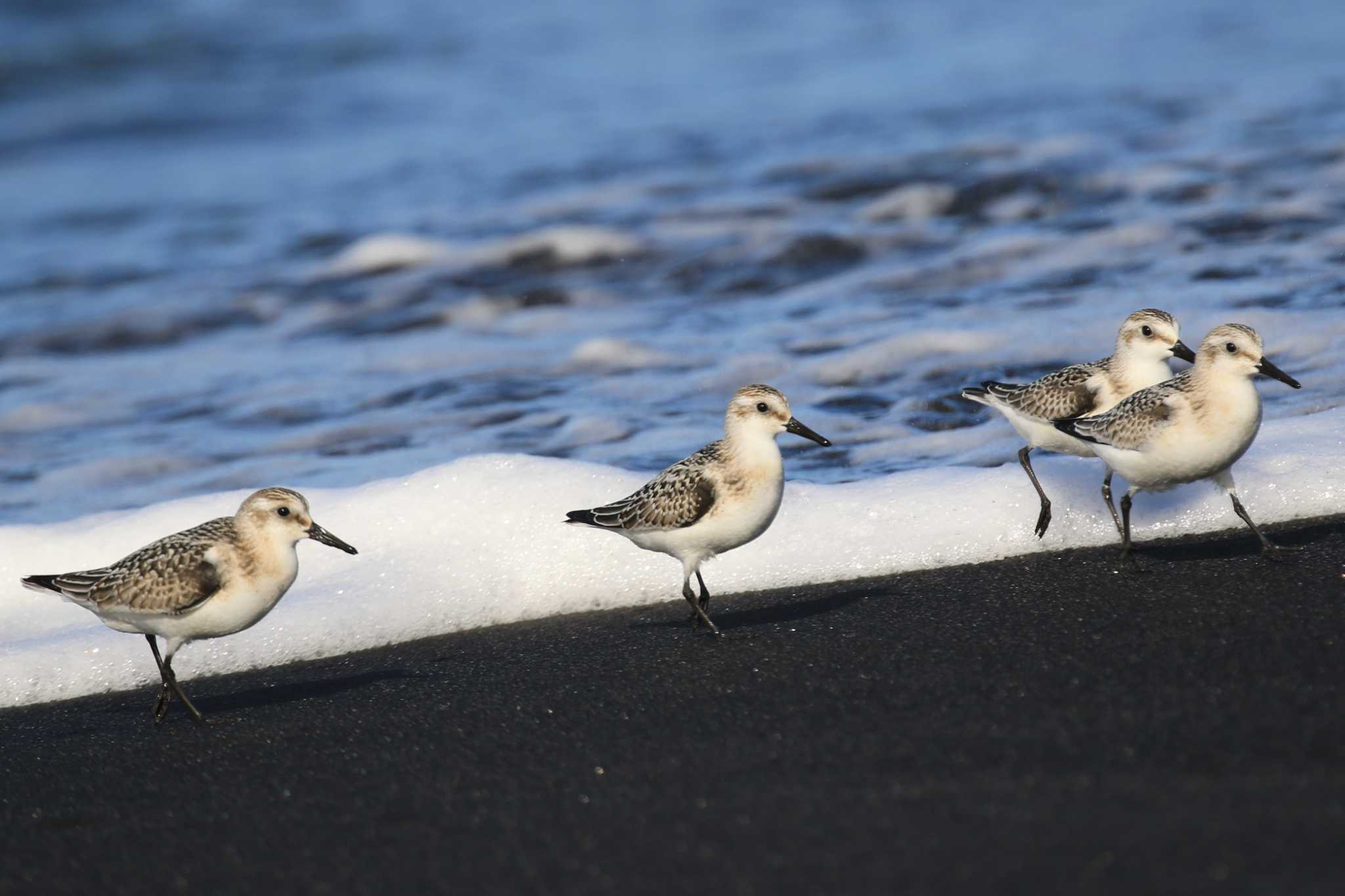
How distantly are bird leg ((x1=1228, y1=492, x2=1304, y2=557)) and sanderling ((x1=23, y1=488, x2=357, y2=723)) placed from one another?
3.39 meters

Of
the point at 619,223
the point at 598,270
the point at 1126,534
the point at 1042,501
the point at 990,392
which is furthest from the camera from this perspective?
the point at 619,223

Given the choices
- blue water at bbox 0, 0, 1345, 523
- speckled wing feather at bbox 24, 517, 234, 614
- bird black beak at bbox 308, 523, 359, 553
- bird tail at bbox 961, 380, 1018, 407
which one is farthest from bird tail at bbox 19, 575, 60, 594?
bird tail at bbox 961, 380, 1018, 407

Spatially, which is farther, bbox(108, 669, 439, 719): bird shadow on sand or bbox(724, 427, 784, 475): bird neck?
bbox(724, 427, 784, 475): bird neck

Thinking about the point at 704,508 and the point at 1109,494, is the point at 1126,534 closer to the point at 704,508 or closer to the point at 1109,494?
the point at 1109,494

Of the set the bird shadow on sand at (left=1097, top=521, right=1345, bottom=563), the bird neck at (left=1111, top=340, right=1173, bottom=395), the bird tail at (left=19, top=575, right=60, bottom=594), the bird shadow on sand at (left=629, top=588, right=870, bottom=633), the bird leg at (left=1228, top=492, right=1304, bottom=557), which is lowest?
the bird shadow on sand at (left=1097, top=521, right=1345, bottom=563)

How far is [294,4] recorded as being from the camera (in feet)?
91.1

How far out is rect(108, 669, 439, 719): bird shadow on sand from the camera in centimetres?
570

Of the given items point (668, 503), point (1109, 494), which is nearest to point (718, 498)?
point (668, 503)

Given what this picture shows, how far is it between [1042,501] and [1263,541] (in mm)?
1036

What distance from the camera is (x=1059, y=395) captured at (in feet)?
22.2

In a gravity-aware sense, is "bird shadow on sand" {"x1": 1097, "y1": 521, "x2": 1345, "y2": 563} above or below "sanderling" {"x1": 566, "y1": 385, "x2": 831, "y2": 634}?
below

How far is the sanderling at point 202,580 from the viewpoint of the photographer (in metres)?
5.44

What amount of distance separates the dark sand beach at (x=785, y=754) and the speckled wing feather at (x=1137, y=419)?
51 centimetres

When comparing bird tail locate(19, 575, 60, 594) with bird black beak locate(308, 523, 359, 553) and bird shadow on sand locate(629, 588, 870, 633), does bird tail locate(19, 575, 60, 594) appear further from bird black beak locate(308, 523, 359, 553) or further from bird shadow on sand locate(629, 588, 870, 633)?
bird shadow on sand locate(629, 588, 870, 633)
